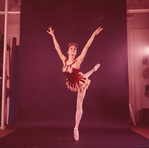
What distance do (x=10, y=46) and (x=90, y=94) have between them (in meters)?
2.91

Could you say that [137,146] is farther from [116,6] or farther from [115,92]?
[116,6]

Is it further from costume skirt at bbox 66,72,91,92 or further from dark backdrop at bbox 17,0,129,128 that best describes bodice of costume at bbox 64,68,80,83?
dark backdrop at bbox 17,0,129,128

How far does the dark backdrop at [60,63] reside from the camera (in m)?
3.79

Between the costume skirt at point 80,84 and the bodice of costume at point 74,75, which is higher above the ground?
the bodice of costume at point 74,75

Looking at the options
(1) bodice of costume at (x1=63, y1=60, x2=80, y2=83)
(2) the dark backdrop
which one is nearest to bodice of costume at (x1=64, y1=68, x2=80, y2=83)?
(1) bodice of costume at (x1=63, y1=60, x2=80, y2=83)

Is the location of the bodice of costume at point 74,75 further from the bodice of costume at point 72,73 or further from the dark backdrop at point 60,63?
the dark backdrop at point 60,63

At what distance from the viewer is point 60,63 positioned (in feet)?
12.7

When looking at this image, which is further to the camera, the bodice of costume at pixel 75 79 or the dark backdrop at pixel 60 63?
the dark backdrop at pixel 60 63

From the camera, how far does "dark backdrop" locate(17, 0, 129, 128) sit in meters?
3.79

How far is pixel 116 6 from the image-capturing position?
13.0 ft

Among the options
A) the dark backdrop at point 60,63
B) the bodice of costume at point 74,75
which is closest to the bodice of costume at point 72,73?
the bodice of costume at point 74,75

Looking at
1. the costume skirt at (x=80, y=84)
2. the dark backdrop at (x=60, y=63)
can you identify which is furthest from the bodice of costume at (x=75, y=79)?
the dark backdrop at (x=60, y=63)

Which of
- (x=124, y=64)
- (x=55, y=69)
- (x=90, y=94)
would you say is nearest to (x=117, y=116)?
(x=90, y=94)

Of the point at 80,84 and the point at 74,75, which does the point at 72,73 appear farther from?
the point at 80,84
